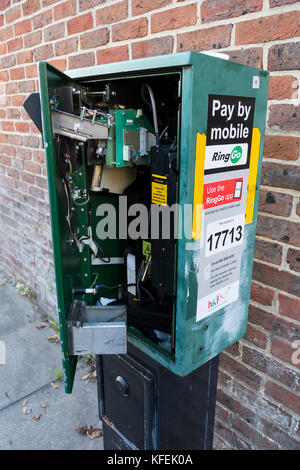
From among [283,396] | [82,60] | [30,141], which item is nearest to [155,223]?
[283,396]

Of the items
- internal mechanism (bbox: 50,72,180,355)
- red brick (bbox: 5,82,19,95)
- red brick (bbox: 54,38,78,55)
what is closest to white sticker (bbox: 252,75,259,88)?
internal mechanism (bbox: 50,72,180,355)

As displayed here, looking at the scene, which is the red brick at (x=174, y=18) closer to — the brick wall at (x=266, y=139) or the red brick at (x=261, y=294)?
the brick wall at (x=266, y=139)

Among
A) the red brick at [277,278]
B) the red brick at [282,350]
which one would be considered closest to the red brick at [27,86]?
the red brick at [277,278]

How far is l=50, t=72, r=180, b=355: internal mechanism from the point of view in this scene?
1293mm

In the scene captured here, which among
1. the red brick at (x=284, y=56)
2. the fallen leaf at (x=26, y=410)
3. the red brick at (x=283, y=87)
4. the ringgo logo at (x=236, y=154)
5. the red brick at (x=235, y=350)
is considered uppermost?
the red brick at (x=284, y=56)

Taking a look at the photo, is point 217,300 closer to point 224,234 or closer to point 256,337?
point 224,234

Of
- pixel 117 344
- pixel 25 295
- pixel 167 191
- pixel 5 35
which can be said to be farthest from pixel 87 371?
pixel 5 35

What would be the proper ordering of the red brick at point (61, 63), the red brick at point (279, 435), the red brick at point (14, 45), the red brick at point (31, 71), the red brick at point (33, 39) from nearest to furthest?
the red brick at point (279, 435) < the red brick at point (61, 63) < the red brick at point (33, 39) < the red brick at point (31, 71) < the red brick at point (14, 45)

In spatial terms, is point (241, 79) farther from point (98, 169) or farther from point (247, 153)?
point (98, 169)

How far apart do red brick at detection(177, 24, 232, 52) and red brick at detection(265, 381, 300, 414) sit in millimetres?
1488

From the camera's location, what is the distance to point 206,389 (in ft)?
5.30

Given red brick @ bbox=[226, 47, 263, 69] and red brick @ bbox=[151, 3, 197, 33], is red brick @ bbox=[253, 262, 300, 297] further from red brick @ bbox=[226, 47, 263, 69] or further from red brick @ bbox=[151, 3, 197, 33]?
red brick @ bbox=[151, 3, 197, 33]

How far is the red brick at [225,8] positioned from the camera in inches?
53.2

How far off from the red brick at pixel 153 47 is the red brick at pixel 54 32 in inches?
31.0
